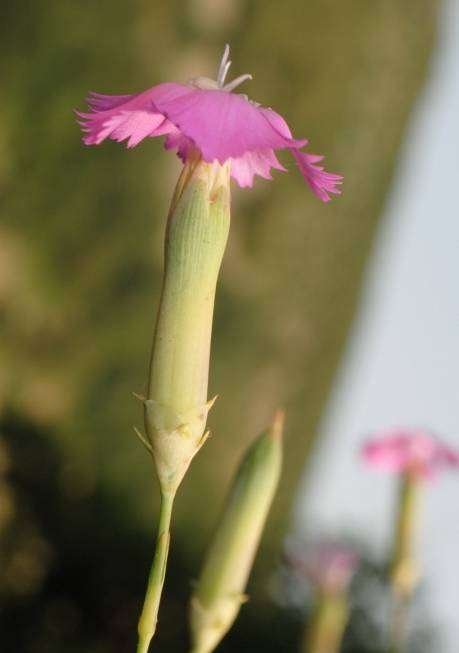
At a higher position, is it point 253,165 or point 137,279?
point 253,165

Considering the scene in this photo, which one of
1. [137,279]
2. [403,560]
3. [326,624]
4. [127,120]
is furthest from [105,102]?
[137,279]

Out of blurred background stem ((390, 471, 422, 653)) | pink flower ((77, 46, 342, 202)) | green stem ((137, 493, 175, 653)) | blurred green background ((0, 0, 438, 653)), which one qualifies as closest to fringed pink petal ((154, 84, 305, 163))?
pink flower ((77, 46, 342, 202))

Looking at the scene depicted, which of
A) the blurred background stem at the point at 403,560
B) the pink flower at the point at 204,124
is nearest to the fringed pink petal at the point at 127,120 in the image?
the pink flower at the point at 204,124

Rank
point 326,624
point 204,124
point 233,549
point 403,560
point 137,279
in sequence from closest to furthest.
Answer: point 204,124 < point 233,549 < point 403,560 < point 326,624 < point 137,279

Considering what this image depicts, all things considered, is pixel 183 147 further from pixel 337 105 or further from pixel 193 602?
pixel 337 105

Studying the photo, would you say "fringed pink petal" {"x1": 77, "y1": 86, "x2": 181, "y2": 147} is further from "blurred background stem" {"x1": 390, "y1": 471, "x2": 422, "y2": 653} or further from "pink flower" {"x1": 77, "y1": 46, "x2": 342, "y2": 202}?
"blurred background stem" {"x1": 390, "y1": 471, "x2": 422, "y2": 653}

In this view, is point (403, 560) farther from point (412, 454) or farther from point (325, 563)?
point (325, 563)

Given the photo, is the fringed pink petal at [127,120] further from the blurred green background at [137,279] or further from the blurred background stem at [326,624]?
the blurred green background at [137,279]
